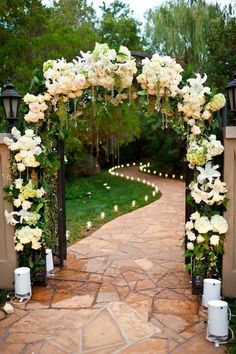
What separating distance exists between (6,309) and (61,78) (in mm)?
2513

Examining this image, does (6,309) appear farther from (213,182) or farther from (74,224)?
(74,224)

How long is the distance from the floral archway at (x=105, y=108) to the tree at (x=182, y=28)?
9.82 metres

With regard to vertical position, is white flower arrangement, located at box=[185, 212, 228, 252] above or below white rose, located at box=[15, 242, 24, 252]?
above

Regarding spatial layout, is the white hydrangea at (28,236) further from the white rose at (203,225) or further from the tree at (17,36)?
the tree at (17,36)

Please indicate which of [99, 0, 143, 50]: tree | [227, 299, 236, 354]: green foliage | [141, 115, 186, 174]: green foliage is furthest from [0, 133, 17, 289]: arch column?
[99, 0, 143, 50]: tree

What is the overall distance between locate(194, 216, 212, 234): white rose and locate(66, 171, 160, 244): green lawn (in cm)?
309

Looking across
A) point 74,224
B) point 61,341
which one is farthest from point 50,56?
point 61,341

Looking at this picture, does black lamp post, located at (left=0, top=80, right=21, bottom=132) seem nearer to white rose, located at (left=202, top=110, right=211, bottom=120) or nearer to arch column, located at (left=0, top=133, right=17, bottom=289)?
arch column, located at (left=0, top=133, right=17, bottom=289)

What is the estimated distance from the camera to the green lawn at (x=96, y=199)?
7684 millimetres

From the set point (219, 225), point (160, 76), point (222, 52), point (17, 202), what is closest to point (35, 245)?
point (17, 202)

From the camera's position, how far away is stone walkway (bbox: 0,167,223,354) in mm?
3164

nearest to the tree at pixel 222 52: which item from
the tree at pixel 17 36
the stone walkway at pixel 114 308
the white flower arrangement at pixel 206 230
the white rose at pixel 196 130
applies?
the tree at pixel 17 36

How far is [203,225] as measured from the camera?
3832 millimetres

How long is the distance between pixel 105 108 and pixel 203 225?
68.5 inches
